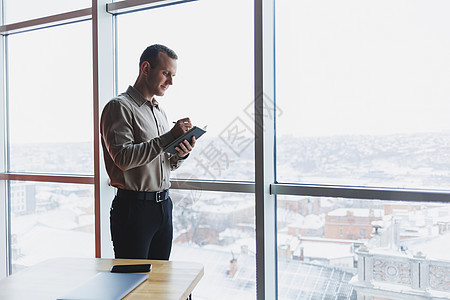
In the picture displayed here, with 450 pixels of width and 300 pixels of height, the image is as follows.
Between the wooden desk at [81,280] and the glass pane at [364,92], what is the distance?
1.20 metres

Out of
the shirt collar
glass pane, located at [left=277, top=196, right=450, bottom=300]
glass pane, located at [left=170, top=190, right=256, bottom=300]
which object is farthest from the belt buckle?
glass pane, located at [left=277, top=196, right=450, bottom=300]

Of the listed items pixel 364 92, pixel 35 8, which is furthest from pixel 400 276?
pixel 35 8

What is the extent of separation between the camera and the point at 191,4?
2725mm

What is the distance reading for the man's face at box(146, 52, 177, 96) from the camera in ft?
7.08

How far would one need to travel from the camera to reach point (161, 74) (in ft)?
7.10

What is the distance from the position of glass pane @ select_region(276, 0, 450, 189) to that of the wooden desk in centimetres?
120

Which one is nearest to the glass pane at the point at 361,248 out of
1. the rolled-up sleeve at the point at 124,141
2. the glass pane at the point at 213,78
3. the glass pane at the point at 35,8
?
the glass pane at the point at 213,78

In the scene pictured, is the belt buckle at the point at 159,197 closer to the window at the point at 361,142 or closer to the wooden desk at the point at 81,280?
the wooden desk at the point at 81,280

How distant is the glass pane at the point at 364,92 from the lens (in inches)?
82.1

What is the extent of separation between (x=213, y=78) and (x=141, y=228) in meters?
1.15

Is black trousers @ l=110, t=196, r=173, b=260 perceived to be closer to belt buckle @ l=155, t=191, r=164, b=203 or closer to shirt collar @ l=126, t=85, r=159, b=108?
belt buckle @ l=155, t=191, r=164, b=203

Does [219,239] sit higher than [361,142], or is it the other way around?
[361,142]

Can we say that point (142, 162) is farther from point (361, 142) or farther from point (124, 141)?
point (361, 142)

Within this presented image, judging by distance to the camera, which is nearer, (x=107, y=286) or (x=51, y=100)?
(x=107, y=286)
